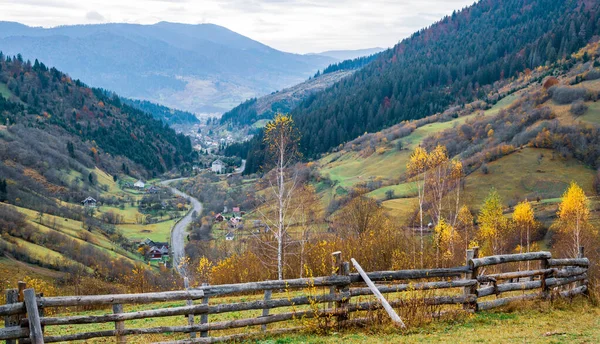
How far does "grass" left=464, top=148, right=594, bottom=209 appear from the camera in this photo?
7694cm

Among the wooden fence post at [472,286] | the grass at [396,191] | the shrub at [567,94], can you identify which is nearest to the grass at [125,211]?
the grass at [396,191]

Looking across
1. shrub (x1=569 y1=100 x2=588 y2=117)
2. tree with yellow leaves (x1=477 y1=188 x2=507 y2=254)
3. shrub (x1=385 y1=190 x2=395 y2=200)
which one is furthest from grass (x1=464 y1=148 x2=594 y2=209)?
tree with yellow leaves (x1=477 y1=188 x2=507 y2=254)

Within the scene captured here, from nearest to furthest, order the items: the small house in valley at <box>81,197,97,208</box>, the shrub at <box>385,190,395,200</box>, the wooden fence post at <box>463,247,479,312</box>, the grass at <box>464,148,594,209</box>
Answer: the wooden fence post at <box>463,247,479,312</box>
the grass at <box>464,148,594,209</box>
the shrub at <box>385,190,395,200</box>
the small house in valley at <box>81,197,97,208</box>

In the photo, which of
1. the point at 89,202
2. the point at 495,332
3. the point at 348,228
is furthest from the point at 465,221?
the point at 89,202

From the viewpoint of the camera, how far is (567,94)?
10512 cm

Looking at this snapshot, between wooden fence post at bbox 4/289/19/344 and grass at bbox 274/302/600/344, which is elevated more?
wooden fence post at bbox 4/289/19/344

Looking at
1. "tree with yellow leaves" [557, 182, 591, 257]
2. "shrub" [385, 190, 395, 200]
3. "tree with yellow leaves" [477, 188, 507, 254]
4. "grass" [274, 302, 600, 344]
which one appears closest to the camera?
"grass" [274, 302, 600, 344]

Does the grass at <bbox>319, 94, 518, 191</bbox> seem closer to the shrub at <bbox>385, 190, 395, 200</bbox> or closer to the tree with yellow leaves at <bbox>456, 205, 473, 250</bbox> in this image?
the shrub at <bbox>385, 190, 395, 200</bbox>

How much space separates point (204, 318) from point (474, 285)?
705 centimetres

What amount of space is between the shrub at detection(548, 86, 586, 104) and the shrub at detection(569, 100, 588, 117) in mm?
5909

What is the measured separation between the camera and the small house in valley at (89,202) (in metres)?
137

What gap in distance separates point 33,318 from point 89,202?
142 meters

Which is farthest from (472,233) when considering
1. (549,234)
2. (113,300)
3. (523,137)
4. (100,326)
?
(113,300)

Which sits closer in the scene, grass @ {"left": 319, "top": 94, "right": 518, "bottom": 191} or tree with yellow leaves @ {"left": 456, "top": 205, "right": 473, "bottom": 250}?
tree with yellow leaves @ {"left": 456, "top": 205, "right": 473, "bottom": 250}
